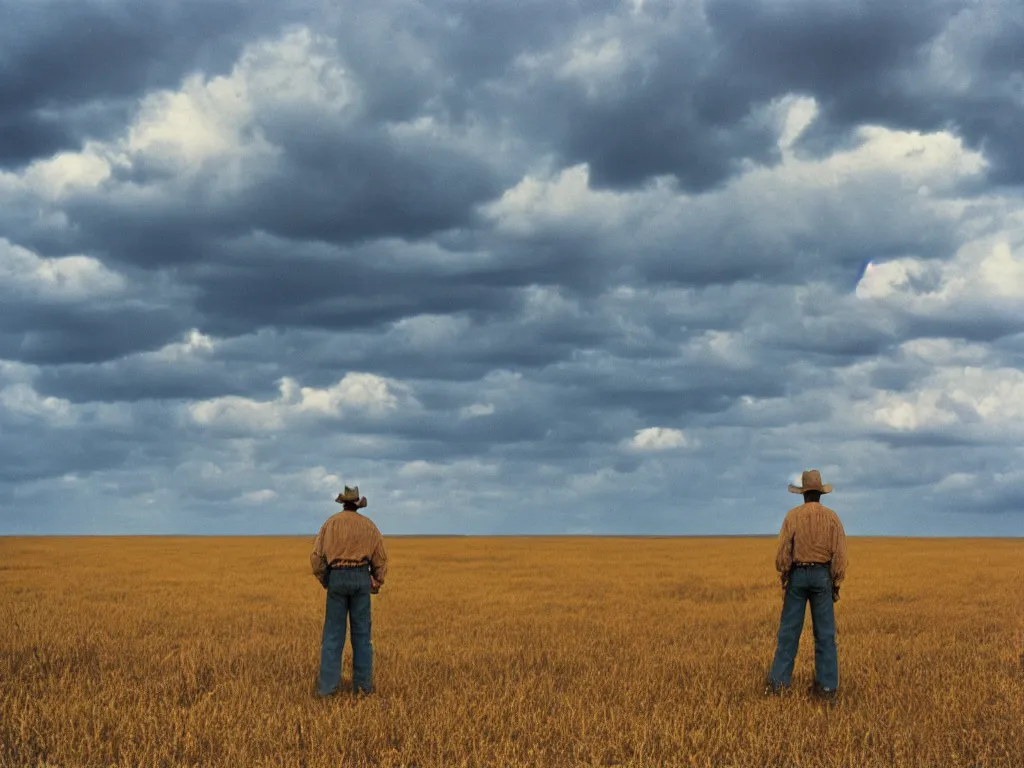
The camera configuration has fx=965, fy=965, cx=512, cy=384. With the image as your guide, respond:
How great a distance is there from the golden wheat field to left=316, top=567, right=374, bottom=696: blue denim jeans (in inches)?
13.2

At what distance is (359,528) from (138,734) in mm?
3165

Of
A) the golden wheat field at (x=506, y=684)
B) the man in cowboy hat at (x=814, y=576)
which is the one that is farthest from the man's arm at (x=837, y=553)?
the golden wheat field at (x=506, y=684)

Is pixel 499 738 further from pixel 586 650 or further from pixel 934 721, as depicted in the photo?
pixel 586 650

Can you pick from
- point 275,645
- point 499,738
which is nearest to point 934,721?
point 499,738

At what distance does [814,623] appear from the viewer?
11609mm

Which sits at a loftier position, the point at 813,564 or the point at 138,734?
the point at 813,564

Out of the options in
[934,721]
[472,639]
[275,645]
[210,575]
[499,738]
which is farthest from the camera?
[210,575]

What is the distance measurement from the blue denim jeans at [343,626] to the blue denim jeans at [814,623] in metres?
4.98

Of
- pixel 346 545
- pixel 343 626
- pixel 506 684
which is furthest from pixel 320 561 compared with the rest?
pixel 506 684

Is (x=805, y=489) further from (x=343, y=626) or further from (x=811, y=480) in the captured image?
(x=343, y=626)

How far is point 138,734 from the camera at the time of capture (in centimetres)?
973

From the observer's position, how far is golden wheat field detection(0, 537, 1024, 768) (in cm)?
916

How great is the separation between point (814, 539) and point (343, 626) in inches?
224

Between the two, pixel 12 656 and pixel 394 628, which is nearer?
pixel 12 656
